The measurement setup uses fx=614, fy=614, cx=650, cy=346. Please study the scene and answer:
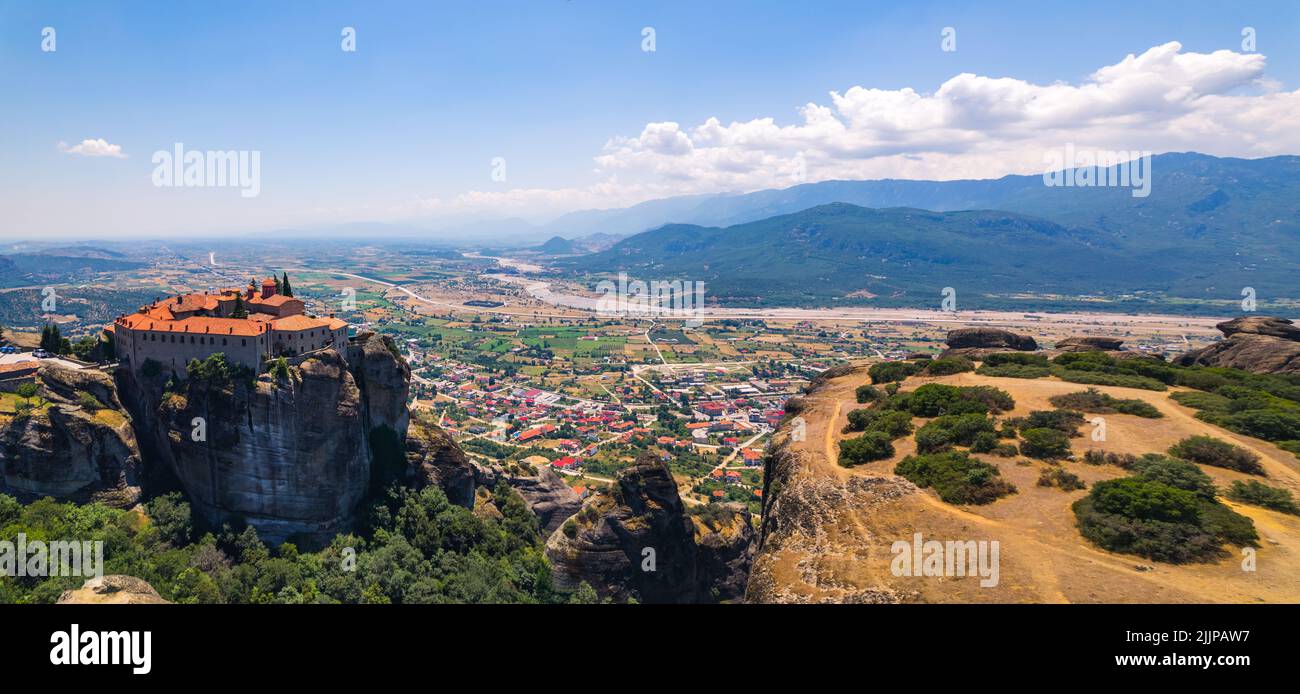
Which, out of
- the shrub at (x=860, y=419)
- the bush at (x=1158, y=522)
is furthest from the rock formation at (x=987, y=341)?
the bush at (x=1158, y=522)

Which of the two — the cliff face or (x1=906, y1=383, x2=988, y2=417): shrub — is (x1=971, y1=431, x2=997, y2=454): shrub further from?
the cliff face

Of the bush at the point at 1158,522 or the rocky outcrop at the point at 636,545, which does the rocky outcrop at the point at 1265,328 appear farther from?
the rocky outcrop at the point at 636,545

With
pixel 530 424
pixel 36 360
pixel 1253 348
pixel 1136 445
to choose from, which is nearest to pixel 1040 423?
pixel 1136 445

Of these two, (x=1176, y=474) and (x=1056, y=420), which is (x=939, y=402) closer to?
(x=1056, y=420)
